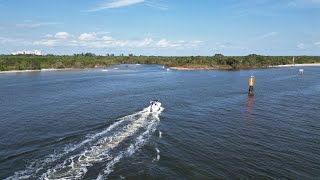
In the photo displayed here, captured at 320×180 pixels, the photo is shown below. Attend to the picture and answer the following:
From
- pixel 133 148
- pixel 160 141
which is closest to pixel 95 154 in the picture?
pixel 133 148

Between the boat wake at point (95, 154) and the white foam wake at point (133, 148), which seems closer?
the boat wake at point (95, 154)

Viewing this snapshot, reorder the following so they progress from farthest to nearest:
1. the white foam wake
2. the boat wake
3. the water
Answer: the water → the white foam wake → the boat wake

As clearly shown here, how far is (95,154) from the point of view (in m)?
28.6

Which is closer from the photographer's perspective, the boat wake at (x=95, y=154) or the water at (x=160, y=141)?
the boat wake at (x=95, y=154)

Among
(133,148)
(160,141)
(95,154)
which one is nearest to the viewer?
(95,154)

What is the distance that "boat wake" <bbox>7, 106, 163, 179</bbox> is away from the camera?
2452 centimetres

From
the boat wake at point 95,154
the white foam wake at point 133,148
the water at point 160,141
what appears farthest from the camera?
the water at point 160,141

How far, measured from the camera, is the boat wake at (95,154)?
80.4 ft

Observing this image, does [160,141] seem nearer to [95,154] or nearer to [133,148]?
[133,148]

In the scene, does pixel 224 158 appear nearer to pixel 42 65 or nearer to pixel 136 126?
pixel 136 126

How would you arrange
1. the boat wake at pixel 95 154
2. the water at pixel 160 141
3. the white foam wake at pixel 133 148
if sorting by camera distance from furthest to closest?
the water at pixel 160 141 < the white foam wake at pixel 133 148 < the boat wake at pixel 95 154

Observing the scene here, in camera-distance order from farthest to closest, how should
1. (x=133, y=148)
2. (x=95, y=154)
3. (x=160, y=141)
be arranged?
(x=160, y=141)
(x=133, y=148)
(x=95, y=154)

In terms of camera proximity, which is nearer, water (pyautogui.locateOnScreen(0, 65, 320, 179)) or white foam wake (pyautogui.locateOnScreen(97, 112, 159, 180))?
white foam wake (pyautogui.locateOnScreen(97, 112, 159, 180))

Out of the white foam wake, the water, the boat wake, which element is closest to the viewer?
the boat wake
